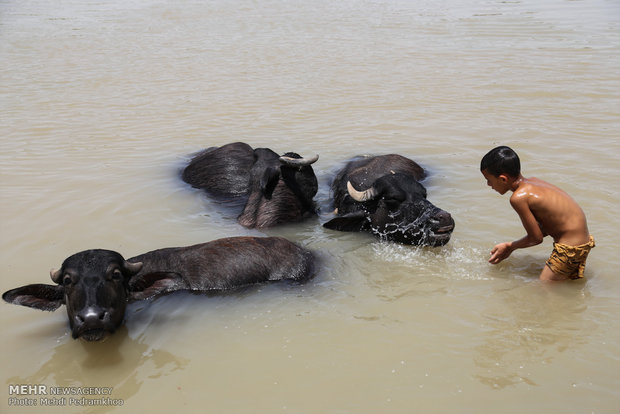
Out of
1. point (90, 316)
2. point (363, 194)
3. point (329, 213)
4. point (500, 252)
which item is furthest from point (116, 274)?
point (329, 213)

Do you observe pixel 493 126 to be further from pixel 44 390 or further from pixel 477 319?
pixel 44 390

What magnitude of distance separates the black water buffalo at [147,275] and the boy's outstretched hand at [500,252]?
1.56 meters

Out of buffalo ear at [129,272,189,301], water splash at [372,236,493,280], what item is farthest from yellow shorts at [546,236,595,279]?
buffalo ear at [129,272,189,301]

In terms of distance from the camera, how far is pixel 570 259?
184 inches

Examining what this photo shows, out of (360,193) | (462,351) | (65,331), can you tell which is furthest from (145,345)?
(360,193)

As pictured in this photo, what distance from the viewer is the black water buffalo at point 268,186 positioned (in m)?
6.44

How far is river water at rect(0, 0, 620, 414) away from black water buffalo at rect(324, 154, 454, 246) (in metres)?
0.20

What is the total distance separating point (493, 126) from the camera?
367 inches

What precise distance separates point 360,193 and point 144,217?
2.43 m

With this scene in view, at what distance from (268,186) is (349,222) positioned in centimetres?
100

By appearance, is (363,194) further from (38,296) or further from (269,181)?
(38,296)

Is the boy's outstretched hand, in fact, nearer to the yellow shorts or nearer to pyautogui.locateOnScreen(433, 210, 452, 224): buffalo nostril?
the yellow shorts

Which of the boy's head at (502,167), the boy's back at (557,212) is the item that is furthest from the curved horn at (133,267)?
the boy's back at (557,212)

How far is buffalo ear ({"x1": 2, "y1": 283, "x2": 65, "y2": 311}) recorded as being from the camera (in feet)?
13.6
